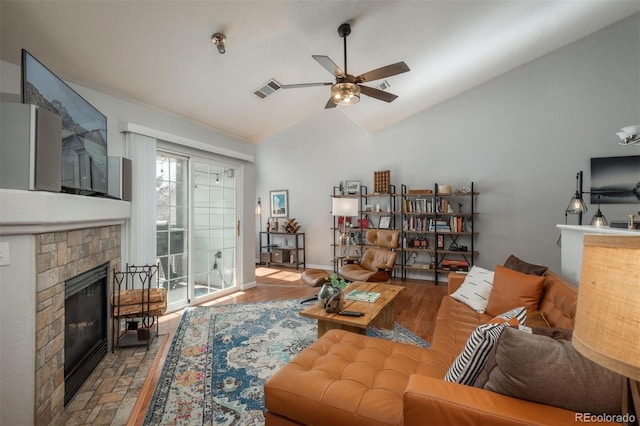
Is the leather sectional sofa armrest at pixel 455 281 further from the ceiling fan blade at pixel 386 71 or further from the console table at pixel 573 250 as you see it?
the ceiling fan blade at pixel 386 71

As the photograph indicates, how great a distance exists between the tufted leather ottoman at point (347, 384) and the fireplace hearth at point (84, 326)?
1.59 metres

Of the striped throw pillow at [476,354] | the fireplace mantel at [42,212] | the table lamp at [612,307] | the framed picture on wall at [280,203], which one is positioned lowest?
the striped throw pillow at [476,354]

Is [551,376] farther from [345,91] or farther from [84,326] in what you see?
[84,326]

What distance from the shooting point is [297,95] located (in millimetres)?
4047

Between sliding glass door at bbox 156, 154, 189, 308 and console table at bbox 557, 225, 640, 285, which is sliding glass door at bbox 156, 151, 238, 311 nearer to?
sliding glass door at bbox 156, 154, 189, 308

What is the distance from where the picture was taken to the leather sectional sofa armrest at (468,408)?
0.86 metres

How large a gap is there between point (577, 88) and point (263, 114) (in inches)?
186

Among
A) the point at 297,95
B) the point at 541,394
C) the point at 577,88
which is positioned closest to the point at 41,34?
the point at 297,95

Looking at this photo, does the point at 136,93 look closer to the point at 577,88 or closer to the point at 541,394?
the point at 541,394

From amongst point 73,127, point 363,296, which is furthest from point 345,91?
point 73,127

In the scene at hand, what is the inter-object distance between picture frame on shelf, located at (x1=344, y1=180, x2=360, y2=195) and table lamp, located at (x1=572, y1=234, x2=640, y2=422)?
17.2ft

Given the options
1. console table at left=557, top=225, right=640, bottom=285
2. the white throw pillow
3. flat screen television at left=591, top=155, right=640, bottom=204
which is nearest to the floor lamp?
the white throw pillow

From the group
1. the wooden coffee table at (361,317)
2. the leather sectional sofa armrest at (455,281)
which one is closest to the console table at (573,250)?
the leather sectional sofa armrest at (455,281)

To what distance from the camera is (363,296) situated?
2805mm
